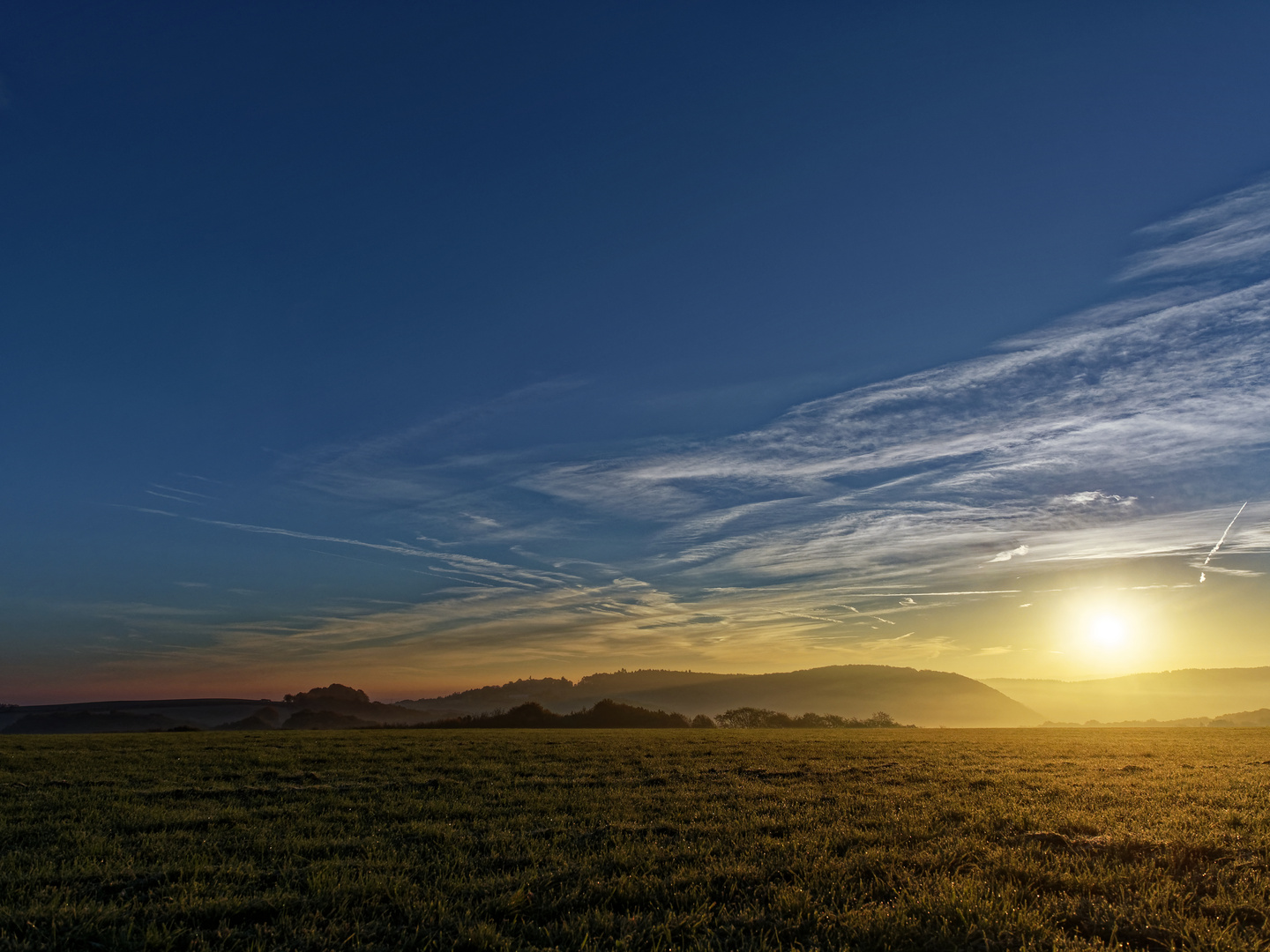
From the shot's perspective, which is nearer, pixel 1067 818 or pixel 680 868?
pixel 680 868

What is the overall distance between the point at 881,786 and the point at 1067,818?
461 centimetres

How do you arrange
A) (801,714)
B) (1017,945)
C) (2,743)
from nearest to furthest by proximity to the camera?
(1017,945) → (2,743) → (801,714)

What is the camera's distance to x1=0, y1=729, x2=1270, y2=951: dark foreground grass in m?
6.18

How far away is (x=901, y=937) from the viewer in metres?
5.99

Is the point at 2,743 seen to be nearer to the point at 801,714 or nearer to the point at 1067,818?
the point at 1067,818

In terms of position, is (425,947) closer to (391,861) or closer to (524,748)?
(391,861)

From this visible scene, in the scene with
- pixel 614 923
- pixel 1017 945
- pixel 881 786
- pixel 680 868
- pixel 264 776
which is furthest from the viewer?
pixel 264 776

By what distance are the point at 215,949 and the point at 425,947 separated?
1.83 metres

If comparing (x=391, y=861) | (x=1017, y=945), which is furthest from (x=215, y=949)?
(x=1017, y=945)

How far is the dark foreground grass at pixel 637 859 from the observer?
6180 millimetres

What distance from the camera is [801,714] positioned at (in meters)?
70.8

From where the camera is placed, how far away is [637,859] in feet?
27.9

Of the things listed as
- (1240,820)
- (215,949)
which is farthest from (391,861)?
(1240,820)

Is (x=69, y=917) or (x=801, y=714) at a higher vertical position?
(x=69, y=917)
